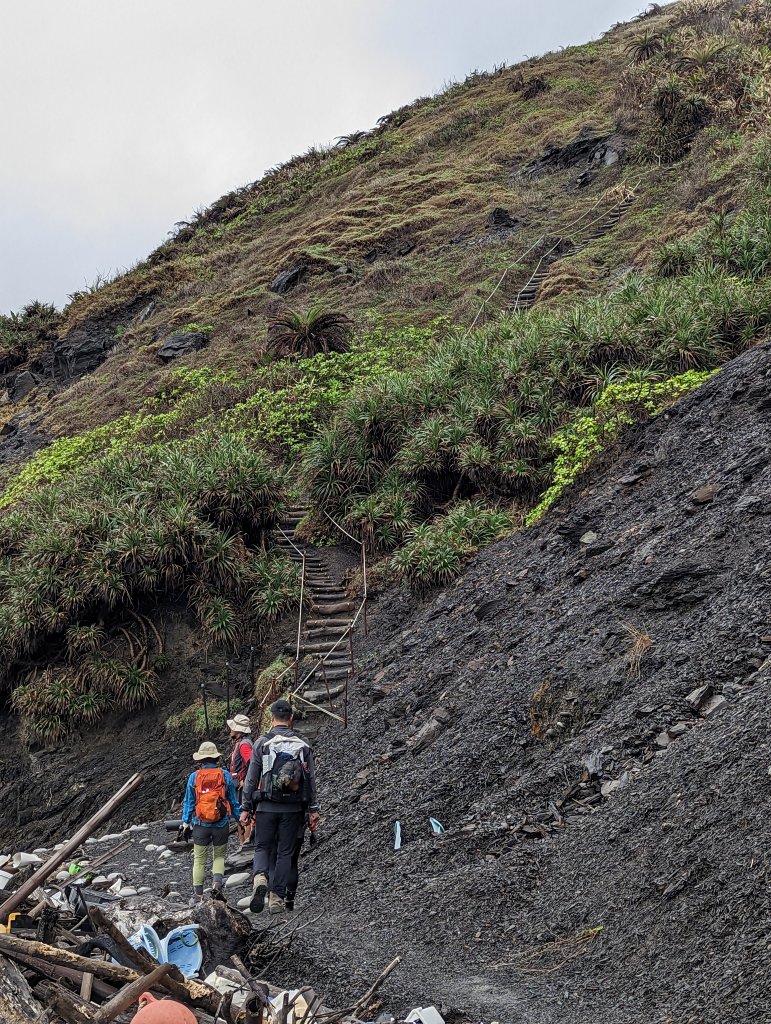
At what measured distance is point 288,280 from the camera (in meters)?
29.3

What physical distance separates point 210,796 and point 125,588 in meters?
6.53

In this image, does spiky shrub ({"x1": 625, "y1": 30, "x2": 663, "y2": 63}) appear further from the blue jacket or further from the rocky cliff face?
the blue jacket

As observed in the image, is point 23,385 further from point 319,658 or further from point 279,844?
point 279,844

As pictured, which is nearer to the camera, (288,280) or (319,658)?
(319,658)

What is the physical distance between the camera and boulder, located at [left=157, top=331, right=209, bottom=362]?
88.9ft

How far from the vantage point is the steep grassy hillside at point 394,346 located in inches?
490

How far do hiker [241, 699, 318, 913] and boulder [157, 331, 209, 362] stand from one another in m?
22.4

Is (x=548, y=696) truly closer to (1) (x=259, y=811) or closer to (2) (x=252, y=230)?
(1) (x=259, y=811)

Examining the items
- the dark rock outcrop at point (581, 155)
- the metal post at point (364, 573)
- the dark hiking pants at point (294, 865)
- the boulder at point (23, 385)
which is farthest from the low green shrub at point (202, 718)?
the dark rock outcrop at point (581, 155)

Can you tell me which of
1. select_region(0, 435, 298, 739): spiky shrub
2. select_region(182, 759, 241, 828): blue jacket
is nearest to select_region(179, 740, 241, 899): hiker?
select_region(182, 759, 241, 828): blue jacket

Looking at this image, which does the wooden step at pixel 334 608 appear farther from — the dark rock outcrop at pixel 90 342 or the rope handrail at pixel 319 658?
the dark rock outcrop at pixel 90 342

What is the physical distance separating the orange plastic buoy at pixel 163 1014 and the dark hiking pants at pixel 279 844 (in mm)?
2885

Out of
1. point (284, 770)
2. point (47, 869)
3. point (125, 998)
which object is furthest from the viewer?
point (284, 770)

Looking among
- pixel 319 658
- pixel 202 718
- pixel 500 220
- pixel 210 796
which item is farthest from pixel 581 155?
pixel 210 796
